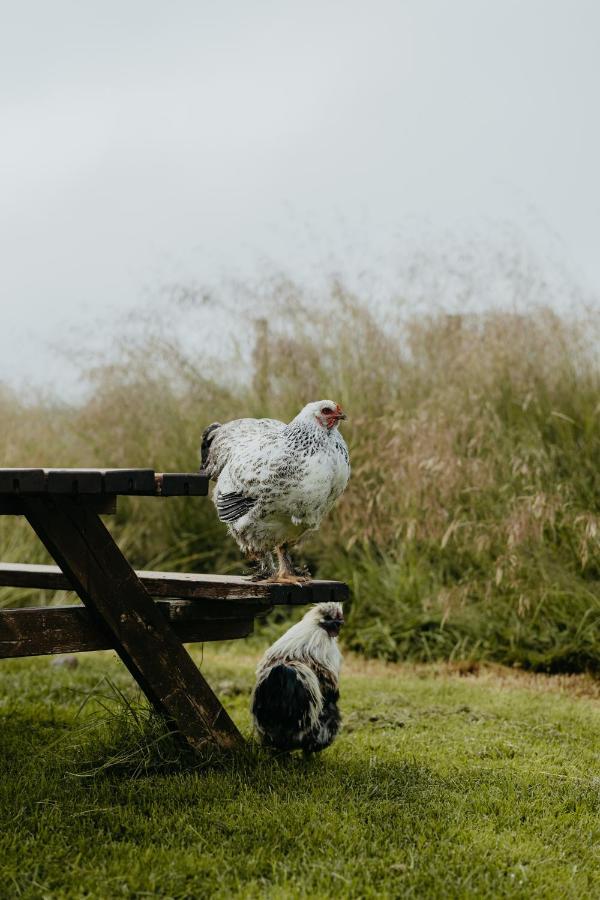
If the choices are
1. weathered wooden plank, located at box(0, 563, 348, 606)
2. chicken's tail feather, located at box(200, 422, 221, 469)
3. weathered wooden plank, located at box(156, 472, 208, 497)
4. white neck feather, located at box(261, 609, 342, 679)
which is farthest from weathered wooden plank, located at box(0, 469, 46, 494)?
white neck feather, located at box(261, 609, 342, 679)

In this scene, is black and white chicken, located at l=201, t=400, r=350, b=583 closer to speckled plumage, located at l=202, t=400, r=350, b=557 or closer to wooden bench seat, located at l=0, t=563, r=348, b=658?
speckled plumage, located at l=202, t=400, r=350, b=557

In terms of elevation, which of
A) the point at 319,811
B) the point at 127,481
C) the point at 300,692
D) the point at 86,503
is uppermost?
the point at 127,481

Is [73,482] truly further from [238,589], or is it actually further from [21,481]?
[238,589]

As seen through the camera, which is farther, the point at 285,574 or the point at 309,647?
the point at 309,647

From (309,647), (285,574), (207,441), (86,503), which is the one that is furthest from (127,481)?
(309,647)

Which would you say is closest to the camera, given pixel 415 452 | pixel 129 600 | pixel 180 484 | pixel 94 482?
pixel 94 482

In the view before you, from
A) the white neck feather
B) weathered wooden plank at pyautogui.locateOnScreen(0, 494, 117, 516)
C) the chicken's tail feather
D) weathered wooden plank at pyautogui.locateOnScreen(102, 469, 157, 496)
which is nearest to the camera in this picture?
weathered wooden plank at pyautogui.locateOnScreen(102, 469, 157, 496)

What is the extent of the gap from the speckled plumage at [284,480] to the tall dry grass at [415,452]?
2.29m

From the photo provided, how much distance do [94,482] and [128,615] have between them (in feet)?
1.87

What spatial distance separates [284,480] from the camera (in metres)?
3.37

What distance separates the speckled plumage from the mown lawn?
826 mm

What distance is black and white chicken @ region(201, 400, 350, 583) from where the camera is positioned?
133 inches

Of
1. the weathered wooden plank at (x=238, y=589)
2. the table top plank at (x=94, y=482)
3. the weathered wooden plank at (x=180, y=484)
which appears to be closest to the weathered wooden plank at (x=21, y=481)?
the table top plank at (x=94, y=482)

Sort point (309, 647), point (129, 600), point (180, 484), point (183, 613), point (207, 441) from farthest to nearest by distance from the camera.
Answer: point (207, 441), point (309, 647), point (183, 613), point (129, 600), point (180, 484)
